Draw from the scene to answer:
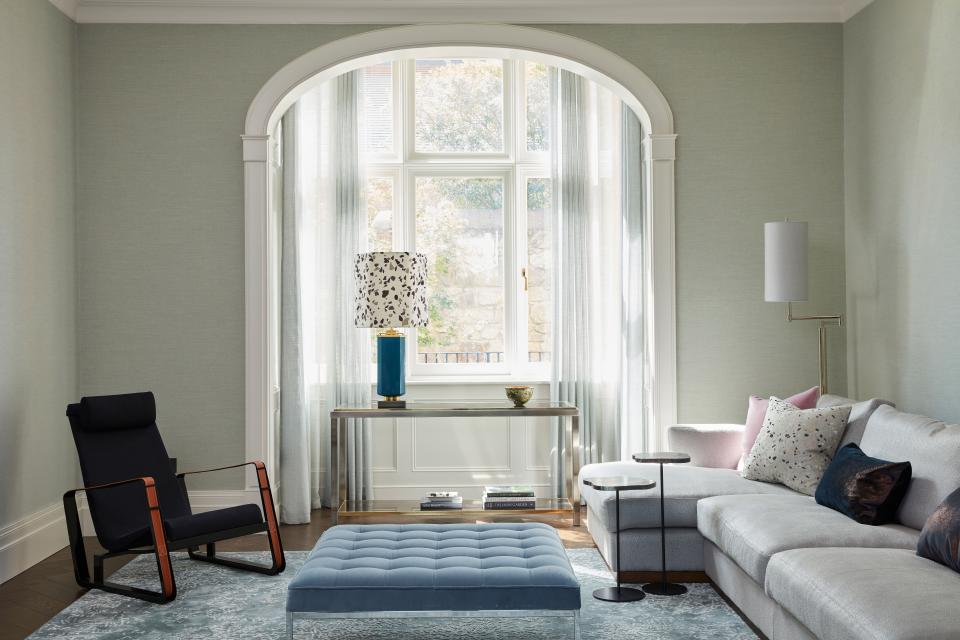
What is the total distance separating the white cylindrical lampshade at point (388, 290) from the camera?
4.98m

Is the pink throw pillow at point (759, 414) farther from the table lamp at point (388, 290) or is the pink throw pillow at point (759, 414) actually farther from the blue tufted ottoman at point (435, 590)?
the table lamp at point (388, 290)

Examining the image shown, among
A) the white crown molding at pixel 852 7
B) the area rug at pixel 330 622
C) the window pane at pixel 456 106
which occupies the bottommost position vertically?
the area rug at pixel 330 622

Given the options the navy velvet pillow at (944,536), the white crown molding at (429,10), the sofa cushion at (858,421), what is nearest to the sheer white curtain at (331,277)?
the white crown molding at (429,10)

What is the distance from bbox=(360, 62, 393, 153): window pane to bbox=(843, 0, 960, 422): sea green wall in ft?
9.61

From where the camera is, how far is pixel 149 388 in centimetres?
498

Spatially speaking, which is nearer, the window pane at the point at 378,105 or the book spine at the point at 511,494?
the book spine at the point at 511,494

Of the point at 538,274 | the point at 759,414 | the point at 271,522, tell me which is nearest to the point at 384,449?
the point at 538,274

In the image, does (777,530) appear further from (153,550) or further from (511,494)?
(153,550)

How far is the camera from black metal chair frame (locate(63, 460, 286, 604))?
12.0 feet

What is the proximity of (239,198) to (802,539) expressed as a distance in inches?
138

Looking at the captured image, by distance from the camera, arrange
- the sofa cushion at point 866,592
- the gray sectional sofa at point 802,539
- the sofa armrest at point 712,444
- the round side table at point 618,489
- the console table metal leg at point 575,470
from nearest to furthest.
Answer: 1. the sofa cushion at point 866,592
2. the gray sectional sofa at point 802,539
3. the round side table at point 618,489
4. the sofa armrest at point 712,444
5. the console table metal leg at point 575,470

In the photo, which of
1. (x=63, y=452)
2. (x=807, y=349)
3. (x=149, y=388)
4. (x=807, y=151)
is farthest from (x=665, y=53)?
(x=63, y=452)

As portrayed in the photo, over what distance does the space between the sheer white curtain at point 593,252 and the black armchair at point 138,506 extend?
7.71 feet

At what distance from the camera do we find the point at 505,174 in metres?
6.09
